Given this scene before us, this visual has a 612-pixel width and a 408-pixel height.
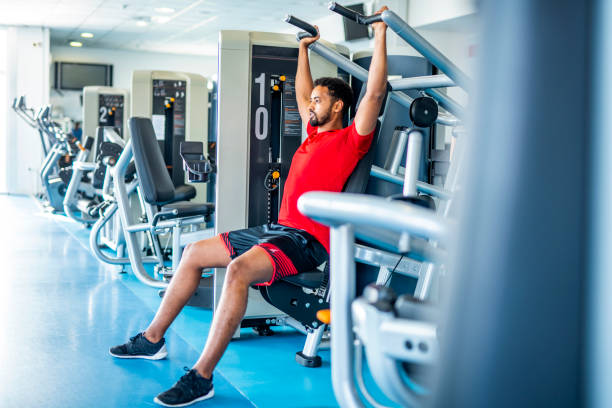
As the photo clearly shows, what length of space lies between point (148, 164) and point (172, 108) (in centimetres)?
217

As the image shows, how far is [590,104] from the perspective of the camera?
0.45 metres

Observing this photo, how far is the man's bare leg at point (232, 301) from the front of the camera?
2.21 metres

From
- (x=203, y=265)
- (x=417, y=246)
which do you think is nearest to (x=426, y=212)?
(x=417, y=246)

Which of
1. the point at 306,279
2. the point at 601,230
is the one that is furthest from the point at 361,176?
the point at 601,230

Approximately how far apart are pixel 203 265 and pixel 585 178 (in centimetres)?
220

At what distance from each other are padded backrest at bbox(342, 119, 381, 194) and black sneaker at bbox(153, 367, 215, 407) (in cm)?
87

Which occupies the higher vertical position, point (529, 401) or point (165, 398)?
point (529, 401)

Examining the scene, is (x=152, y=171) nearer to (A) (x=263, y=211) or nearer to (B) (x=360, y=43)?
(A) (x=263, y=211)

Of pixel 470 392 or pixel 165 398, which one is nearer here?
pixel 470 392

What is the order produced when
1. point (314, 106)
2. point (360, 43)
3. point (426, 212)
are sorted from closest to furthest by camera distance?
point (426, 212), point (314, 106), point (360, 43)

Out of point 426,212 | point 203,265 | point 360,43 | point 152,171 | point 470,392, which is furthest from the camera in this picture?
point 360,43

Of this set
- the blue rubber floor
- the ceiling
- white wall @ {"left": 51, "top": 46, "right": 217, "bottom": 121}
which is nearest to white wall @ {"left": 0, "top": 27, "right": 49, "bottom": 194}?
the ceiling

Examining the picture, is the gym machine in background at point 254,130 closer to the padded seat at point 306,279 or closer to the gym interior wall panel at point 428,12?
the padded seat at point 306,279

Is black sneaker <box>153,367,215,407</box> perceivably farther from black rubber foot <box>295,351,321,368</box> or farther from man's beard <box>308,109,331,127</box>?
man's beard <box>308,109,331,127</box>
